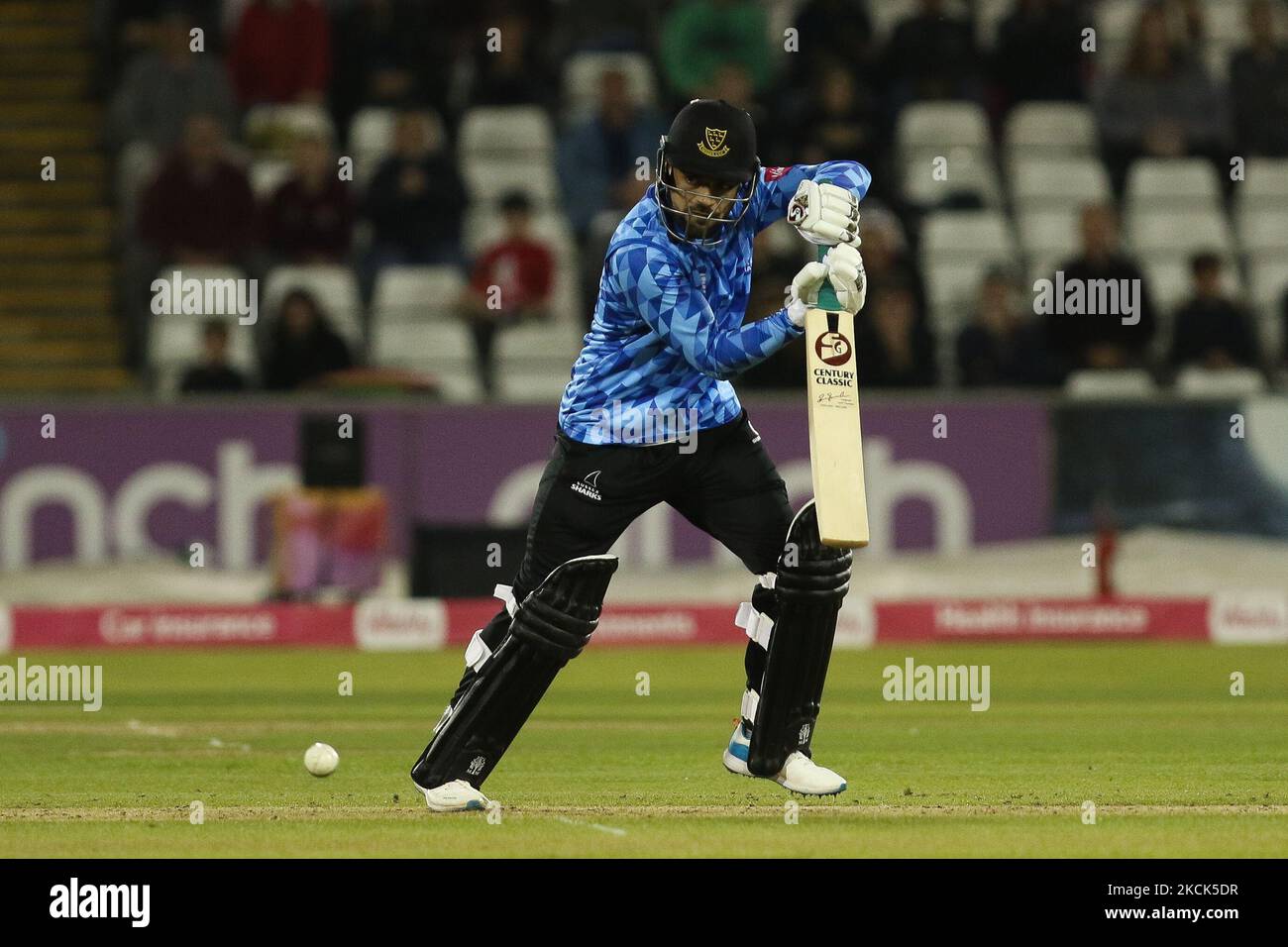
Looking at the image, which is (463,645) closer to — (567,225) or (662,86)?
(567,225)

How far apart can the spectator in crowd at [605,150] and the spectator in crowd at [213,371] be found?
276 cm

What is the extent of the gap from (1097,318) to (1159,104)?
103 inches

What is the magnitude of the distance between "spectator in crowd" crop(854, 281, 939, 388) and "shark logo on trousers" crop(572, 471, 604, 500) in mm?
6860

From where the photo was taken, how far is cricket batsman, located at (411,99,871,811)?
6.47 meters

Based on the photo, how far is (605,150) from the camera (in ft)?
50.0

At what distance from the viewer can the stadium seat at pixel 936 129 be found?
15820 mm

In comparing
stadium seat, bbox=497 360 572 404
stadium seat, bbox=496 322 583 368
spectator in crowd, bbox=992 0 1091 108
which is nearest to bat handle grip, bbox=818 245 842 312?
stadium seat, bbox=497 360 572 404

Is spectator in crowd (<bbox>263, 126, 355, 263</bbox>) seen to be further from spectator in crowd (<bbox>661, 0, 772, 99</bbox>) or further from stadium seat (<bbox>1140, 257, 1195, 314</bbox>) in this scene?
stadium seat (<bbox>1140, 257, 1195, 314</bbox>)

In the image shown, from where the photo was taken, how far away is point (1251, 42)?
1619 cm

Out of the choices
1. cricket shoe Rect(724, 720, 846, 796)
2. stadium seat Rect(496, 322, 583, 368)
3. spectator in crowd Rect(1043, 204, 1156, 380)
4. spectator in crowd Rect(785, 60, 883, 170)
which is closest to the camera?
cricket shoe Rect(724, 720, 846, 796)

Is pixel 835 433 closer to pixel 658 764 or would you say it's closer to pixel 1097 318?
pixel 658 764

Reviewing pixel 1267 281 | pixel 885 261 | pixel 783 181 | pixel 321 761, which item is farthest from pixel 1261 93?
pixel 321 761

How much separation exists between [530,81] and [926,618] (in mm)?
5239

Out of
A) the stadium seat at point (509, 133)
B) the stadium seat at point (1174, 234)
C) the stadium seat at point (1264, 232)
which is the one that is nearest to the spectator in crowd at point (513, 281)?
the stadium seat at point (509, 133)
